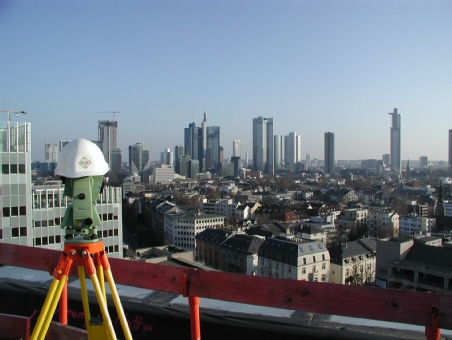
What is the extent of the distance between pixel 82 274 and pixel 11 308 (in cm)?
78

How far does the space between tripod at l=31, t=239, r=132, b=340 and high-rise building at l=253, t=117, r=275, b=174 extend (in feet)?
198

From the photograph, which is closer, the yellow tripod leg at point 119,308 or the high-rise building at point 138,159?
the yellow tripod leg at point 119,308

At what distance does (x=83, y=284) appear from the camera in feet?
3.17

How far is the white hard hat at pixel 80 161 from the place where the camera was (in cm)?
96

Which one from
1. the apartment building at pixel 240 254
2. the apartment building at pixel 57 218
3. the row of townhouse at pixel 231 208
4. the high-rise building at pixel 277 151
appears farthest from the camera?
the high-rise building at pixel 277 151

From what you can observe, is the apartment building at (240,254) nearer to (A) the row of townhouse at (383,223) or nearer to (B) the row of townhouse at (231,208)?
(A) the row of townhouse at (383,223)

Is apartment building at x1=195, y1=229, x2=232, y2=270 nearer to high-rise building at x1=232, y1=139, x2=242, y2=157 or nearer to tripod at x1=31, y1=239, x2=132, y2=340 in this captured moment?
tripod at x1=31, y1=239, x2=132, y2=340

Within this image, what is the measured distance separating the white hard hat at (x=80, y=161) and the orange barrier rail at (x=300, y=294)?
0.35 meters

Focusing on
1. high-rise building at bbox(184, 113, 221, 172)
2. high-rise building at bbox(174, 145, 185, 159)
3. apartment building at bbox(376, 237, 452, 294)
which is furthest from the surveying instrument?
high-rise building at bbox(174, 145, 185, 159)

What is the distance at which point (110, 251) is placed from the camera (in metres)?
6.16

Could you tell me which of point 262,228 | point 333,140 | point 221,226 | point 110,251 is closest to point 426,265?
point 110,251

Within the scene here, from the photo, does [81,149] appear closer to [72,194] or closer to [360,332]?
[72,194]

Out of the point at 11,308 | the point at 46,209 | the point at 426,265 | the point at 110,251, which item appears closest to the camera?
the point at 11,308

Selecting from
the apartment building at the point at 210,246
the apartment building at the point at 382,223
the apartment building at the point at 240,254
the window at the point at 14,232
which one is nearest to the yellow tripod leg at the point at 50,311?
the window at the point at 14,232
